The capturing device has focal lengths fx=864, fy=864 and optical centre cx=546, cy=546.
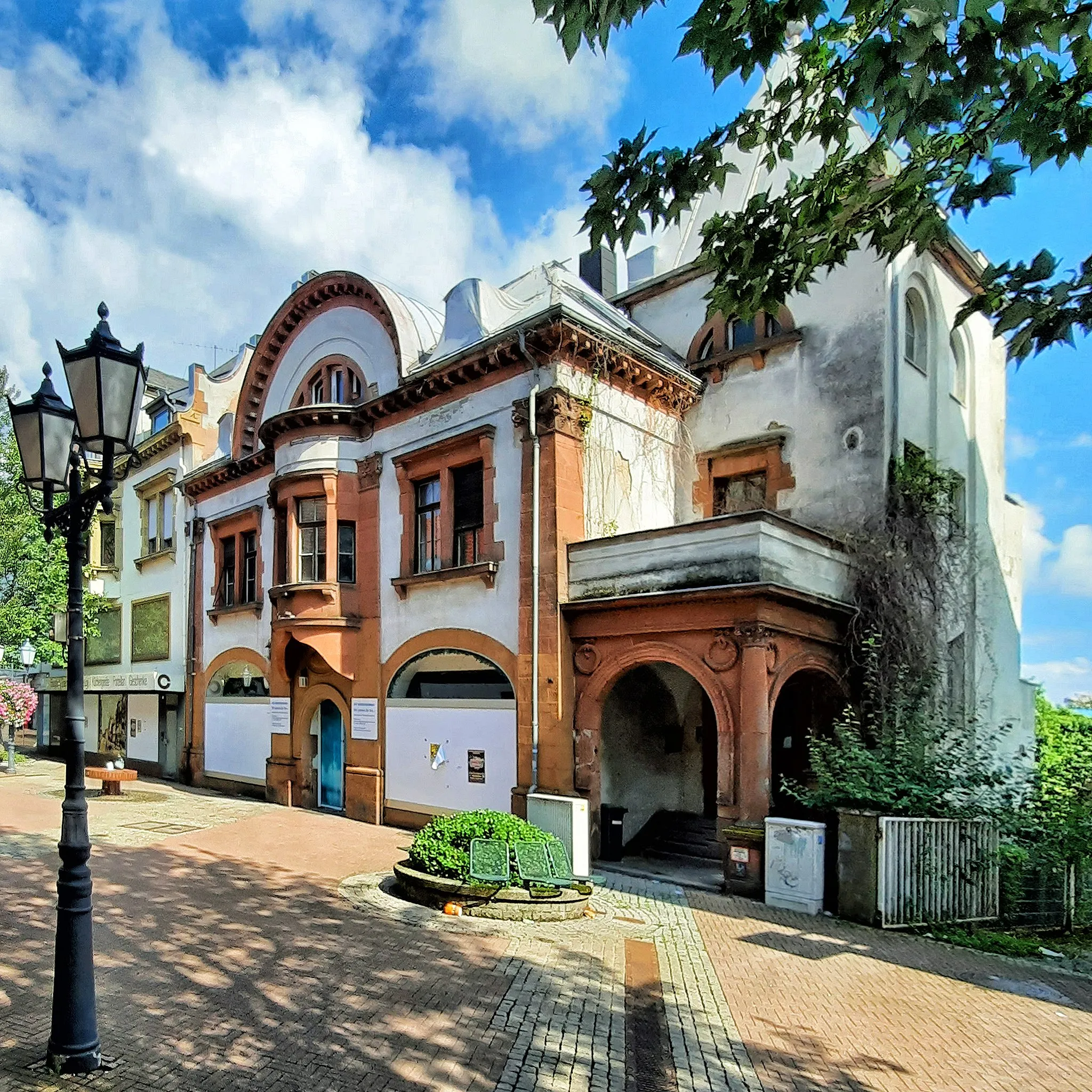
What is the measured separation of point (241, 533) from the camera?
22453 mm

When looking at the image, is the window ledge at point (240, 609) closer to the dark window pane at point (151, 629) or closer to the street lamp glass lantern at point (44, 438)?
the dark window pane at point (151, 629)

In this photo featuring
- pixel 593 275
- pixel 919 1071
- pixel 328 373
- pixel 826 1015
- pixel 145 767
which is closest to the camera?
pixel 919 1071

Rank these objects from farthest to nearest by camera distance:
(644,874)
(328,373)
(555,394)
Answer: (328,373), (555,394), (644,874)

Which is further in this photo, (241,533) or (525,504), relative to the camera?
(241,533)

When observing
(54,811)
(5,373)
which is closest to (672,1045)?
(54,811)

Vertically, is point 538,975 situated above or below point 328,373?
below

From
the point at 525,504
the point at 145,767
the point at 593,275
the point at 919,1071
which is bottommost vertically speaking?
the point at 145,767

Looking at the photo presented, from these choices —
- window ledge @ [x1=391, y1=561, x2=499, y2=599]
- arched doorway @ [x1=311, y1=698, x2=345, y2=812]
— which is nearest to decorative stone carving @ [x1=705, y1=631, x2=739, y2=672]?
window ledge @ [x1=391, y1=561, x2=499, y2=599]

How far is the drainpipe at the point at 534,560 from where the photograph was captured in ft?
45.9

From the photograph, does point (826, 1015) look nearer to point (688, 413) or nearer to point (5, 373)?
point (688, 413)

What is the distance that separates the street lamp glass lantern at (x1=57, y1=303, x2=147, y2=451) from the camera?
5.77m

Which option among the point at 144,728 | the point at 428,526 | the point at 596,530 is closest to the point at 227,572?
the point at 144,728

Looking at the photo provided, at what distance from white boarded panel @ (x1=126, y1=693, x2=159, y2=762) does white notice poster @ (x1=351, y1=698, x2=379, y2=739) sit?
11255 mm

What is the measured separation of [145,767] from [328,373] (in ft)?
47.4
